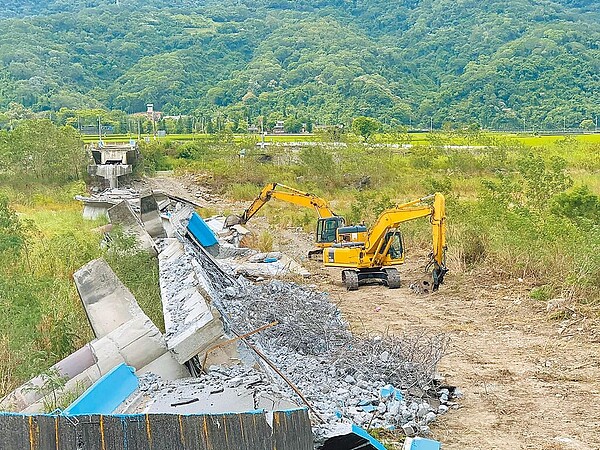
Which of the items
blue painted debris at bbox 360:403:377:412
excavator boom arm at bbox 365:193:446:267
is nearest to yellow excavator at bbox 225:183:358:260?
excavator boom arm at bbox 365:193:446:267

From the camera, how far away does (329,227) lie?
17.2 metres

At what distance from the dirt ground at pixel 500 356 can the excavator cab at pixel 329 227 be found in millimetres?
1762

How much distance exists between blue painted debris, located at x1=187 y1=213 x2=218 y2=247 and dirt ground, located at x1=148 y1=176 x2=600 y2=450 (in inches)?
92.3

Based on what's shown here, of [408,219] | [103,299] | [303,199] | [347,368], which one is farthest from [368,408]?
[303,199]

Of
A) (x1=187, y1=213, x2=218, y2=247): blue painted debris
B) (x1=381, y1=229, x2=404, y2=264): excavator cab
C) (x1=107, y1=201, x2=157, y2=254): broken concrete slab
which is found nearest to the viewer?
(x1=107, y1=201, x2=157, y2=254): broken concrete slab

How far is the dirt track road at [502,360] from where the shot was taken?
6.97 meters

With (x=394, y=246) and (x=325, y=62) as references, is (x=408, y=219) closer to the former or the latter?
(x=394, y=246)

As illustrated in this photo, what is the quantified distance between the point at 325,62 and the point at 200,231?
254 ft

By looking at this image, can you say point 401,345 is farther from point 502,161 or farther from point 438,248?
point 502,161

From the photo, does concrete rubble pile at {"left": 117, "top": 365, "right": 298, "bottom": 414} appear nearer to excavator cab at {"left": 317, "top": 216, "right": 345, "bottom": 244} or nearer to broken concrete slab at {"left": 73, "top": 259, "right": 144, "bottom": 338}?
broken concrete slab at {"left": 73, "top": 259, "right": 144, "bottom": 338}

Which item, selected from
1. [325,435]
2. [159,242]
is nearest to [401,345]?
[325,435]

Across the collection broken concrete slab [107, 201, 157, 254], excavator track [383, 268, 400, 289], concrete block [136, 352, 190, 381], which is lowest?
excavator track [383, 268, 400, 289]

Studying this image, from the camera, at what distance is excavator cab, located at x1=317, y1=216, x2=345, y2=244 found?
17.2 metres

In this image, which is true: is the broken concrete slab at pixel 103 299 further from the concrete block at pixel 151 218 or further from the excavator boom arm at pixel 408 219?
the excavator boom arm at pixel 408 219
